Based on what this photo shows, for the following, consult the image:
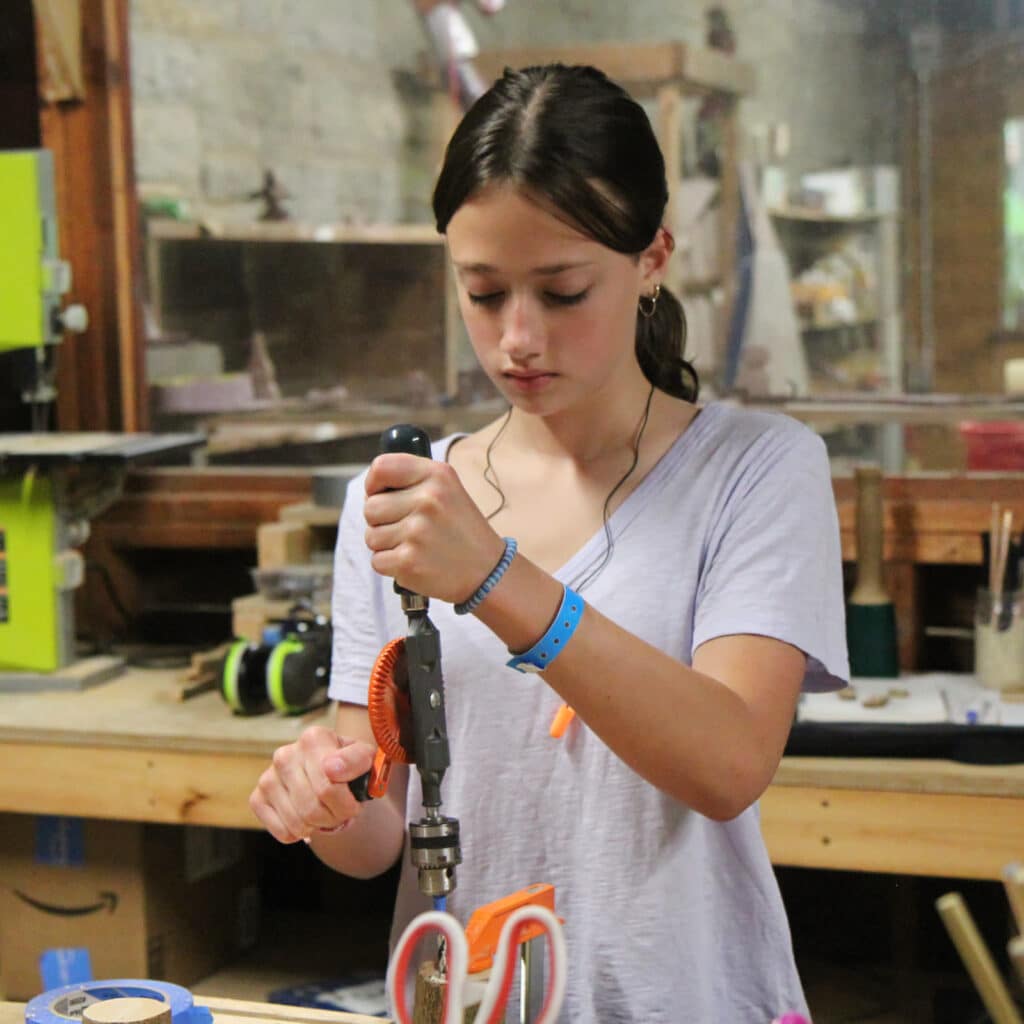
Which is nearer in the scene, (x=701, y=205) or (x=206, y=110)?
(x=701, y=205)

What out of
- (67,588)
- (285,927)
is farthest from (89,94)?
(285,927)

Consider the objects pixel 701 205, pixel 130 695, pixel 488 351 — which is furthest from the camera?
pixel 701 205

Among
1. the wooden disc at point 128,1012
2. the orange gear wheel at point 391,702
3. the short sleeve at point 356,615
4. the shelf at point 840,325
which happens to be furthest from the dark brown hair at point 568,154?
the shelf at point 840,325

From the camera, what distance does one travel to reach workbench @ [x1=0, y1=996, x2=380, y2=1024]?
46.9 inches

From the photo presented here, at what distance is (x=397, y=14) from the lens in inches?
116

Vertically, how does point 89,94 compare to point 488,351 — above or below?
above

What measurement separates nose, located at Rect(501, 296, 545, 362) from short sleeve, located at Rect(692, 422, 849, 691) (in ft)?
0.73

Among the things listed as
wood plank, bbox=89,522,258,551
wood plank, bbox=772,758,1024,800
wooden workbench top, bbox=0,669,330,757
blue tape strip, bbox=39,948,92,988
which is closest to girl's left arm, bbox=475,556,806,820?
blue tape strip, bbox=39,948,92,988

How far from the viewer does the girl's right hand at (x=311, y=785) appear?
110 centimetres

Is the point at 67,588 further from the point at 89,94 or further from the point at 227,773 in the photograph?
the point at 89,94

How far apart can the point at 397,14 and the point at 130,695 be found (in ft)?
4.63

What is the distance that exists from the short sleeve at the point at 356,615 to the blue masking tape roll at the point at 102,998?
0.34 meters

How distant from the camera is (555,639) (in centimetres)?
106

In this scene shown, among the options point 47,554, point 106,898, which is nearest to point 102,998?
point 106,898
